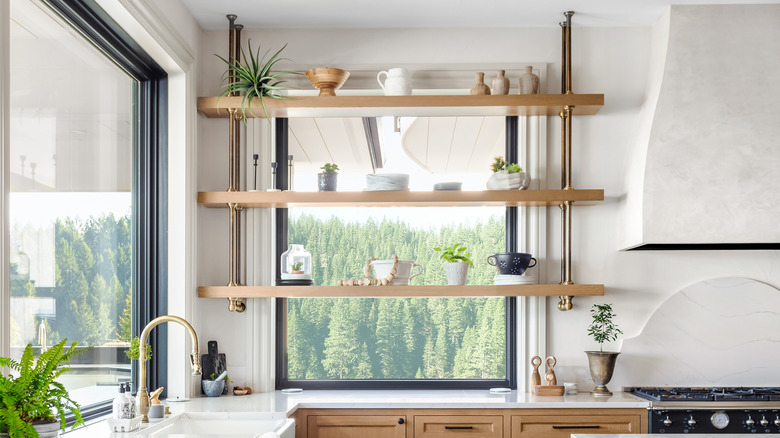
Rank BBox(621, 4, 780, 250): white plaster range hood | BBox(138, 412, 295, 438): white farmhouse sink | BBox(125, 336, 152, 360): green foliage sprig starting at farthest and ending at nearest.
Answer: BBox(621, 4, 780, 250): white plaster range hood → BBox(138, 412, 295, 438): white farmhouse sink → BBox(125, 336, 152, 360): green foliage sprig

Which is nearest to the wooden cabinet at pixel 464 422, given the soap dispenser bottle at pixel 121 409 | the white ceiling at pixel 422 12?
the soap dispenser bottle at pixel 121 409

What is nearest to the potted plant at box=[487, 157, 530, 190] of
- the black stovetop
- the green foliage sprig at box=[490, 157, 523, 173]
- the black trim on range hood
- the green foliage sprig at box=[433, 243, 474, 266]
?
the green foliage sprig at box=[490, 157, 523, 173]

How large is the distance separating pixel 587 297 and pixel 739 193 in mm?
829

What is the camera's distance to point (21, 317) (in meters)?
2.29

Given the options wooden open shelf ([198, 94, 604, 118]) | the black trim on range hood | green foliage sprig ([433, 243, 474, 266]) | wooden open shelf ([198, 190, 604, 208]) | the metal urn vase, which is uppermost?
wooden open shelf ([198, 94, 604, 118])

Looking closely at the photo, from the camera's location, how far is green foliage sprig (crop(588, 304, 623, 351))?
3576mm

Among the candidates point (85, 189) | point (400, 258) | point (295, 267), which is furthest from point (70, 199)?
point (400, 258)

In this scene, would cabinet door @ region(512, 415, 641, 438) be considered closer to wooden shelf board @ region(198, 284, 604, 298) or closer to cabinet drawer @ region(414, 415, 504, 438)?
A: cabinet drawer @ region(414, 415, 504, 438)

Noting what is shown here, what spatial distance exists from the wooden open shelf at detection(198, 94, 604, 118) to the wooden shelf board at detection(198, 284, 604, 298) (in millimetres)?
820

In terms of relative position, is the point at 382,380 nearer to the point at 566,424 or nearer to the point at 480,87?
the point at 566,424

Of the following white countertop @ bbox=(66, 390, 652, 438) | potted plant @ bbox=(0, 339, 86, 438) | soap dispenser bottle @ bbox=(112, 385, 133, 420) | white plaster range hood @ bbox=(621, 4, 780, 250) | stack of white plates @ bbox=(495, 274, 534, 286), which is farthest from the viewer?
stack of white plates @ bbox=(495, 274, 534, 286)

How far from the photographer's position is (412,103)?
3.57 m

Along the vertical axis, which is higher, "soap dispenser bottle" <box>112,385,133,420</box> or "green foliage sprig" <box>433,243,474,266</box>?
"green foliage sprig" <box>433,243,474,266</box>

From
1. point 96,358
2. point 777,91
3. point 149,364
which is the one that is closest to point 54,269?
point 96,358
